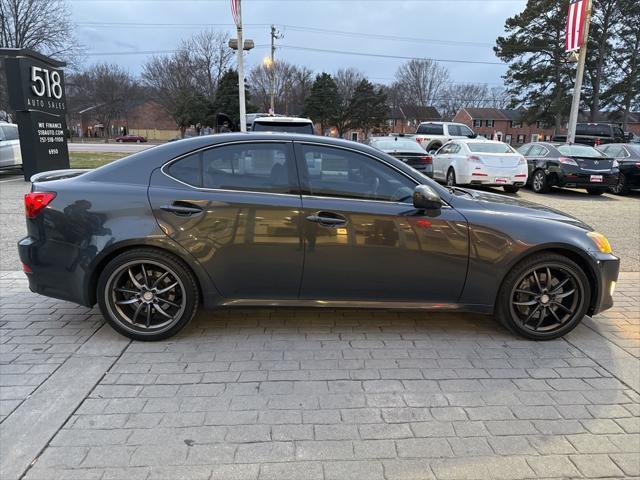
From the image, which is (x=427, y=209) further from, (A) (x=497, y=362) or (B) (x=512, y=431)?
(B) (x=512, y=431)

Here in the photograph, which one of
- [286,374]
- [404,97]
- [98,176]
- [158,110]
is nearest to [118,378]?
[286,374]

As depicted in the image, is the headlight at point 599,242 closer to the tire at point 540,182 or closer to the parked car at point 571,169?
the parked car at point 571,169

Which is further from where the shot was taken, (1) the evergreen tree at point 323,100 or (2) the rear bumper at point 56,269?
(1) the evergreen tree at point 323,100

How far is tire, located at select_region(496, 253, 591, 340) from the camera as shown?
377 centimetres

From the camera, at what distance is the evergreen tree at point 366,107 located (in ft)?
214

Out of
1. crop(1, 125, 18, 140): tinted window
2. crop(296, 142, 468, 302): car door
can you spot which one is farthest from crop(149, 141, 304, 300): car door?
crop(1, 125, 18, 140): tinted window

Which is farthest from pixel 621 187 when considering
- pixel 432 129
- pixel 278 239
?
pixel 278 239

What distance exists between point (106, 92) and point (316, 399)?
79.7 meters

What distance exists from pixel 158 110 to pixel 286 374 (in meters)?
87.2

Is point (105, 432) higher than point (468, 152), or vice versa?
point (468, 152)

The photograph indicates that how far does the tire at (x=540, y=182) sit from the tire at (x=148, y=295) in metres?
12.2

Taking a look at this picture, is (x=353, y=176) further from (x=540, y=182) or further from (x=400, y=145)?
(x=540, y=182)

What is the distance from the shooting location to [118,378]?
10.5 ft

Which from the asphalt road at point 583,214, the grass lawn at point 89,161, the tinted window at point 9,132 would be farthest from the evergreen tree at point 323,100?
the asphalt road at point 583,214
